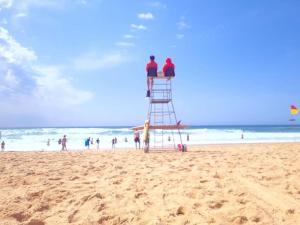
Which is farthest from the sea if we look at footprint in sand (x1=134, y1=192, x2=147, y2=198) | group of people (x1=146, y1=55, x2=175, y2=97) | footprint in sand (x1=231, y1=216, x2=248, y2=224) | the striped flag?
footprint in sand (x1=231, y1=216, x2=248, y2=224)

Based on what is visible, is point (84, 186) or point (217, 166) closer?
point (84, 186)

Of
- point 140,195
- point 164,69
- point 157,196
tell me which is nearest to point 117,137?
point 164,69

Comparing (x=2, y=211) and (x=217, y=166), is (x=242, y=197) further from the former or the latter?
(x=2, y=211)

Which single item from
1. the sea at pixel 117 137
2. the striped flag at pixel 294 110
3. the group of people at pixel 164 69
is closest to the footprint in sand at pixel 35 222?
the group of people at pixel 164 69

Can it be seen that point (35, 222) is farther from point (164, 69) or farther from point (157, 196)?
point (164, 69)

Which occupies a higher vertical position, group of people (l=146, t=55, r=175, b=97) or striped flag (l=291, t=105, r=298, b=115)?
group of people (l=146, t=55, r=175, b=97)

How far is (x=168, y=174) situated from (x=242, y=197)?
225cm

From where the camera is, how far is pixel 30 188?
18.1 ft

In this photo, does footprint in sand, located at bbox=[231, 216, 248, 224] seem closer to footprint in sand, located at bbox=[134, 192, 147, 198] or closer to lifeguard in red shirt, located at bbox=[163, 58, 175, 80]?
footprint in sand, located at bbox=[134, 192, 147, 198]

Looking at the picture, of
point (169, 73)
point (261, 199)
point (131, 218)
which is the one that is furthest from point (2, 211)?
point (169, 73)

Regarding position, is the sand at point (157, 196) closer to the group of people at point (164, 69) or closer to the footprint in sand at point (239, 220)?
the footprint in sand at point (239, 220)

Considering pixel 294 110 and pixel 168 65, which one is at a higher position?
pixel 168 65

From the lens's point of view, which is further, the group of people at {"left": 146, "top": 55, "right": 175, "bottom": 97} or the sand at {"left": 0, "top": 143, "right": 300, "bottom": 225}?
the group of people at {"left": 146, "top": 55, "right": 175, "bottom": 97}

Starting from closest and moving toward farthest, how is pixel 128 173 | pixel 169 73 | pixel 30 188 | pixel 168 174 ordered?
pixel 30 188 → pixel 168 174 → pixel 128 173 → pixel 169 73
